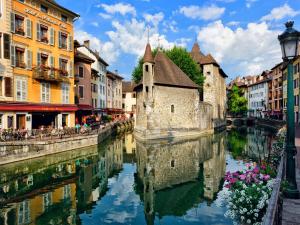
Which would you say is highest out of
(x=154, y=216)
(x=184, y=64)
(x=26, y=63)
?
(x=184, y=64)

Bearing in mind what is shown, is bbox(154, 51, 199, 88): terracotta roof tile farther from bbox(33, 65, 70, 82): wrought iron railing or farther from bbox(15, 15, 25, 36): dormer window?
bbox(15, 15, 25, 36): dormer window

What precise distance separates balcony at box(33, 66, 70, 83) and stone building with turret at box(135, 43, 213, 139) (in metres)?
9.70

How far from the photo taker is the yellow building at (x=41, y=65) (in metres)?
22.3

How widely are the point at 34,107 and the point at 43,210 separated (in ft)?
50.6

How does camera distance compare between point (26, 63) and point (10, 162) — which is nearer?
point (10, 162)

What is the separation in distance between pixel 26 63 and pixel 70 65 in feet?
17.5

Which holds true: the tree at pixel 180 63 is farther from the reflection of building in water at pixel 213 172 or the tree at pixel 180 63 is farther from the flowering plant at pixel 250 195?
the flowering plant at pixel 250 195

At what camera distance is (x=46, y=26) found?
82.8ft

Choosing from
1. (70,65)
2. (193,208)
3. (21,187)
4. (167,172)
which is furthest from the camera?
(70,65)

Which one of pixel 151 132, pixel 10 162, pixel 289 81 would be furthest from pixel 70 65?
pixel 289 81

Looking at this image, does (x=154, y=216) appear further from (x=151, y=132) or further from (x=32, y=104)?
(x=151, y=132)

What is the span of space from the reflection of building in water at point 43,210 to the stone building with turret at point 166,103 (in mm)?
19741

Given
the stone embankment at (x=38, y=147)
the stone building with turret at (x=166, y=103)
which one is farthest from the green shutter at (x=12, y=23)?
the stone building with turret at (x=166, y=103)

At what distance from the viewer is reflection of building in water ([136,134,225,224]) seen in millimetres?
11234
